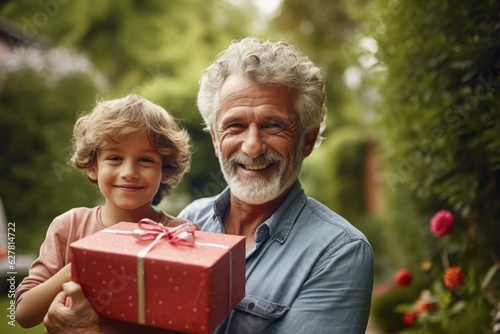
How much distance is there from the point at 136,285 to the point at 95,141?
1.79 feet

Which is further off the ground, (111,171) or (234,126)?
(234,126)

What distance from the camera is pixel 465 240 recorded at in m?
3.20

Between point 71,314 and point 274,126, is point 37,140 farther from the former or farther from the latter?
point 71,314

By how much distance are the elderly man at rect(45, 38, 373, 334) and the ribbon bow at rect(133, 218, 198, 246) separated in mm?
378

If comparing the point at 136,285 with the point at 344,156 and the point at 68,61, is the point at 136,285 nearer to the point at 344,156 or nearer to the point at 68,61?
the point at 68,61

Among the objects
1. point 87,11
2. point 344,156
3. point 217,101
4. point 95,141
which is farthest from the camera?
point 344,156

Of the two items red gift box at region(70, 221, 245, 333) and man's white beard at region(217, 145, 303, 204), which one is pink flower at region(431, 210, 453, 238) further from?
red gift box at region(70, 221, 245, 333)

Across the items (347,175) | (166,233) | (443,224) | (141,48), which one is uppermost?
(141,48)

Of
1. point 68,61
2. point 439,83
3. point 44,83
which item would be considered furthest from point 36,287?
point 68,61

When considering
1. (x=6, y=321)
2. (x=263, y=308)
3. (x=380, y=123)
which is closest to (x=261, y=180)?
(x=263, y=308)

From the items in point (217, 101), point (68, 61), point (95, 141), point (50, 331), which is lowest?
point (50, 331)

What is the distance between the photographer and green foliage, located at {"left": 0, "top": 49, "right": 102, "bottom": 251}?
14.4ft

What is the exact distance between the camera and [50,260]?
4.91ft

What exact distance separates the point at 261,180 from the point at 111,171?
550 millimetres
